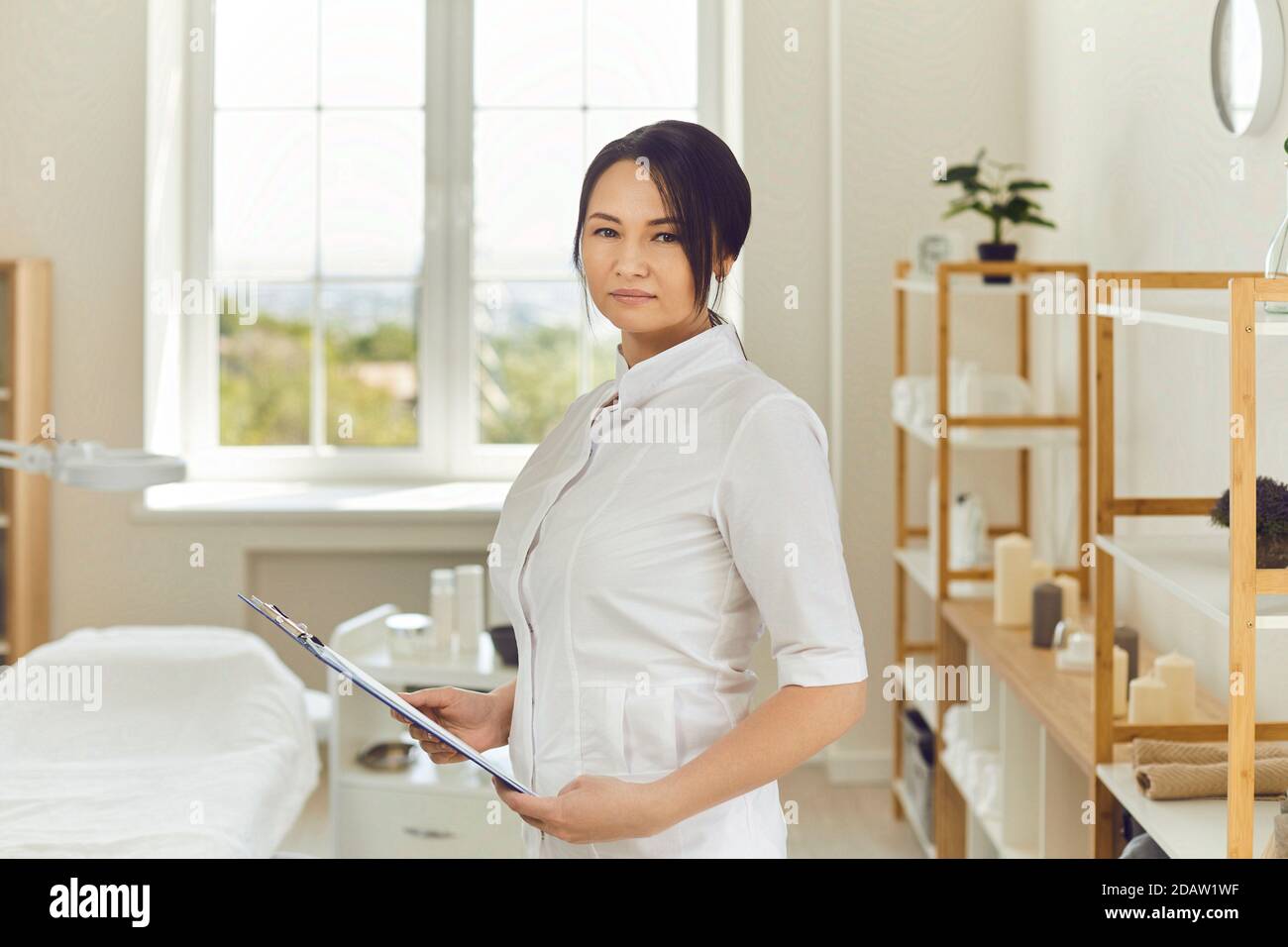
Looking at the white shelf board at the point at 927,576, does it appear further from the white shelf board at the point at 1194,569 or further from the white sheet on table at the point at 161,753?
the white sheet on table at the point at 161,753

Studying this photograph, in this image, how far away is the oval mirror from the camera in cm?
147

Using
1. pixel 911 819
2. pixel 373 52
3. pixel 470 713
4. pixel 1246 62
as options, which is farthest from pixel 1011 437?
pixel 470 713

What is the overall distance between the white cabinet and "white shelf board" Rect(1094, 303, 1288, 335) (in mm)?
1081

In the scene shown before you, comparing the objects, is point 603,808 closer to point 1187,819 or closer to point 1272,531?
point 1272,531

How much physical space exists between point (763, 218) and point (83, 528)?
1.40 meters

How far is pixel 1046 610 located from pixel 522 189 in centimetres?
147

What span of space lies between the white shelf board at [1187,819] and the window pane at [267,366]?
201cm

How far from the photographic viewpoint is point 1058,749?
174 cm

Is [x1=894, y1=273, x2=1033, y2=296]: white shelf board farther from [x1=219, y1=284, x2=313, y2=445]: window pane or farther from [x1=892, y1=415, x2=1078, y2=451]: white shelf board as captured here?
[x1=219, y1=284, x2=313, y2=445]: window pane

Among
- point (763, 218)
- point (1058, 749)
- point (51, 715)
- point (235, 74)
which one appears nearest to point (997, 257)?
point (763, 218)

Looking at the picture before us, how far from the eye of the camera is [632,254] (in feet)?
2.66

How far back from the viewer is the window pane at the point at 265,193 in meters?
2.84

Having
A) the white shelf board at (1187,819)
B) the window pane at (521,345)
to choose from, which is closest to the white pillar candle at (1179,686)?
the white shelf board at (1187,819)
